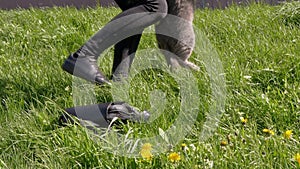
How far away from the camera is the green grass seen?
2018 millimetres

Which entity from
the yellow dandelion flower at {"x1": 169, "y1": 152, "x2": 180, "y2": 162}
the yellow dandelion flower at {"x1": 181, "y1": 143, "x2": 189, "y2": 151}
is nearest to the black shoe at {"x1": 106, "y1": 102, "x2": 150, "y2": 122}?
the yellow dandelion flower at {"x1": 181, "y1": 143, "x2": 189, "y2": 151}

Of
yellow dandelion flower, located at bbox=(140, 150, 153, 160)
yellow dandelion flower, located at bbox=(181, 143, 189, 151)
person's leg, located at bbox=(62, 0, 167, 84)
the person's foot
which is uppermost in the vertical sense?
person's leg, located at bbox=(62, 0, 167, 84)

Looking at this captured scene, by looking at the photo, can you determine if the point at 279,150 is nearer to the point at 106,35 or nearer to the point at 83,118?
the point at 83,118

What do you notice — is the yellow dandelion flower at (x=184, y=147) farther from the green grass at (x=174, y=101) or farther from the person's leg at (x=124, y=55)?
the person's leg at (x=124, y=55)

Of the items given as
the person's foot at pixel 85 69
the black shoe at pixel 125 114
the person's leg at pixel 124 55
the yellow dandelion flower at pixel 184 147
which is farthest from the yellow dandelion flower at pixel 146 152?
the person's leg at pixel 124 55

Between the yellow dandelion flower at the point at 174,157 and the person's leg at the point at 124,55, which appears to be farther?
the person's leg at the point at 124,55

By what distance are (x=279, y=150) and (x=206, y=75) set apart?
993 millimetres

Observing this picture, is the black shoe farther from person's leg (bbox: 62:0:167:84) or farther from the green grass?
person's leg (bbox: 62:0:167:84)

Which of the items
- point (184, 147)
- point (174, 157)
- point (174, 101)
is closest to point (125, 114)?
point (174, 101)

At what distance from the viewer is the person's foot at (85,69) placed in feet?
9.36

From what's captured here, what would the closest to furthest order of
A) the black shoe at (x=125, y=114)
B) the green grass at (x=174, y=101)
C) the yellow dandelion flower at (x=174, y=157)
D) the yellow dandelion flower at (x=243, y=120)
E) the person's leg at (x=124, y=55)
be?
1. the yellow dandelion flower at (x=174, y=157)
2. the green grass at (x=174, y=101)
3. the yellow dandelion flower at (x=243, y=120)
4. the black shoe at (x=125, y=114)
5. the person's leg at (x=124, y=55)

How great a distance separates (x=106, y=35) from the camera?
2951 mm

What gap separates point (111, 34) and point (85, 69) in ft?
0.81

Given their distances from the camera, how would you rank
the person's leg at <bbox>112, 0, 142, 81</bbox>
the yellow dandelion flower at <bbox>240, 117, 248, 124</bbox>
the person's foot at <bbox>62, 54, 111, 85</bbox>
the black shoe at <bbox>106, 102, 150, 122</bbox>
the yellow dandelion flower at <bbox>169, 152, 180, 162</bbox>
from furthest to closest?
1. the person's leg at <bbox>112, 0, 142, 81</bbox>
2. the person's foot at <bbox>62, 54, 111, 85</bbox>
3. the black shoe at <bbox>106, 102, 150, 122</bbox>
4. the yellow dandelion flower at <bbox>240, 117, 248, 124</bbox>
5. the yellow dandelion flower at <bbox>169, 152, 180, 162</bbox>
